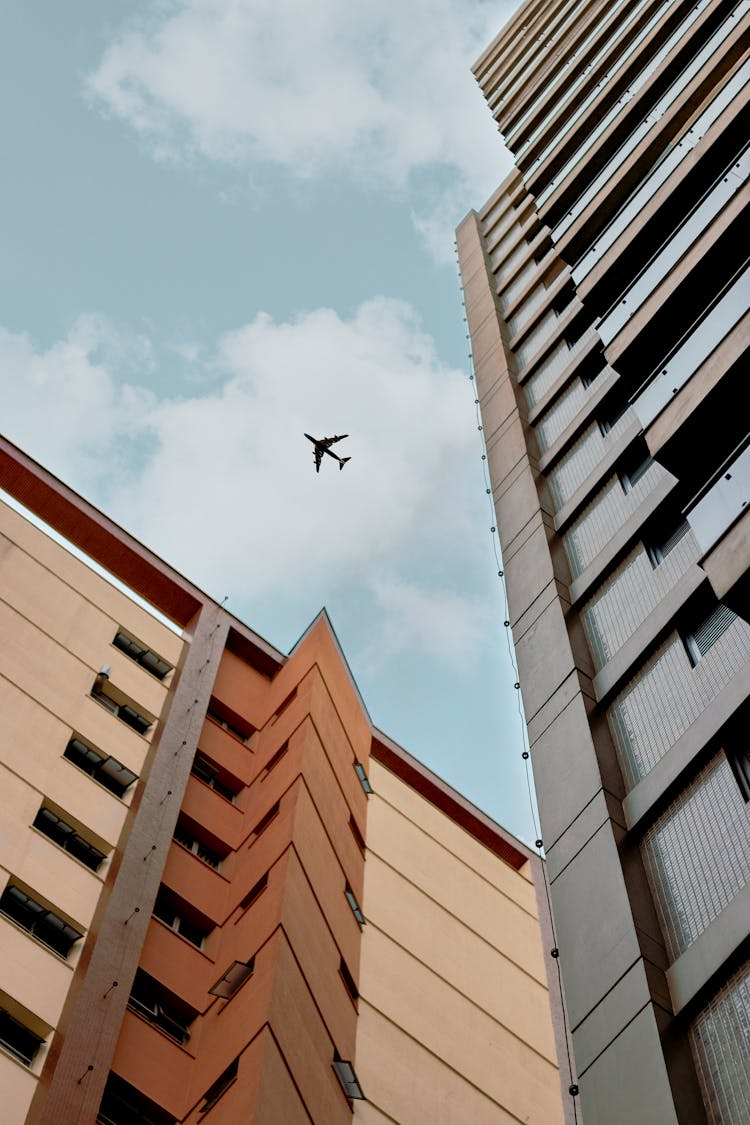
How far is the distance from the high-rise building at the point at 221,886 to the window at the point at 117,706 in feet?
0.22

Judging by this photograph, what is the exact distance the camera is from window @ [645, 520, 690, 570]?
601 inches

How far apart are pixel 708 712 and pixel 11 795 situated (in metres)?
13.4

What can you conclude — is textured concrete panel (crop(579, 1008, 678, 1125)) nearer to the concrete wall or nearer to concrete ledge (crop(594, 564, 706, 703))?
concrete ledge (crop(594, 564, 706, 703))

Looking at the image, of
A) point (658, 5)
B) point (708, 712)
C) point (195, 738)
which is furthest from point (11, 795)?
point (658, 5)

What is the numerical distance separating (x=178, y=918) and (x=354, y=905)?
3754mm

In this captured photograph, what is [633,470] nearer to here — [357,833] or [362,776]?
[357,833]

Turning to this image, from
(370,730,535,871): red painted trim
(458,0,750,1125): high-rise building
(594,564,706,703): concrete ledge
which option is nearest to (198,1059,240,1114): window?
(458,0,750,1125): high-rise building

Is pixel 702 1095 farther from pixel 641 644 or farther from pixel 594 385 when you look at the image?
pixel 594 385

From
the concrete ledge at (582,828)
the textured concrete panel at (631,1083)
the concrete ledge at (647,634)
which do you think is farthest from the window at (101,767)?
the textured concrete panel at (631,1083)

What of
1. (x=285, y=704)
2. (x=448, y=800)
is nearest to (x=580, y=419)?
(x=285, y=704)

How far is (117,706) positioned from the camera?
25.1 m

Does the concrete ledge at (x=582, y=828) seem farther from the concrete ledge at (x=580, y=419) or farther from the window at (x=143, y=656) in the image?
the window at (x=143, y=656)

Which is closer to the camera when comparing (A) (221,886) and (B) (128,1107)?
Answer: (B) (128,1107)

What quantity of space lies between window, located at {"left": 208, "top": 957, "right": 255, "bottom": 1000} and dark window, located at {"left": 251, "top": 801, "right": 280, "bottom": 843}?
4.05 m
